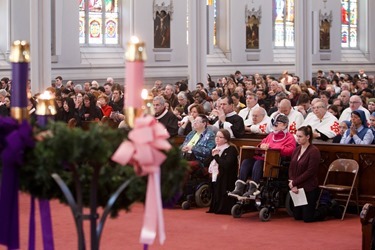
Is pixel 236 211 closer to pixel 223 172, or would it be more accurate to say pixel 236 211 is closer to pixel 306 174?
pixel 223 172

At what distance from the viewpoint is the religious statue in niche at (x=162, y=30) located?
29562 millimetres

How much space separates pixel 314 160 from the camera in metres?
11.1

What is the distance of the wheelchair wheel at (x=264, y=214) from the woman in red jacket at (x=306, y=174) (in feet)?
1.16

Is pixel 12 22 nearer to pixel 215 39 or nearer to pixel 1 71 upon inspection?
pixel 1 71

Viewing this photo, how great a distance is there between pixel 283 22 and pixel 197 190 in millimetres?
23316

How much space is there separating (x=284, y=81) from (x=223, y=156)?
38.1ft

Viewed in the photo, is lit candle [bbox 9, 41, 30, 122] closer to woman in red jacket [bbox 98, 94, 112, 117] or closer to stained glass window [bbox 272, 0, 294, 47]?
woman in red jacket [bbox 98, 94, 112, 117]

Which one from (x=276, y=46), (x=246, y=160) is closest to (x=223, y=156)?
(x=246, y=160)

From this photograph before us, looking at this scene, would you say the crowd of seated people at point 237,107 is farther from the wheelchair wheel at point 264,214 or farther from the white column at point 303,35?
the white column at point 303,35

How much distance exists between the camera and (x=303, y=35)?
25.8 m

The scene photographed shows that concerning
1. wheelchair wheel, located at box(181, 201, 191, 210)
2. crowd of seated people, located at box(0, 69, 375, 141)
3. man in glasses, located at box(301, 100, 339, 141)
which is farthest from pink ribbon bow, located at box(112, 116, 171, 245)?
man in glasses, located at box(301, 100, 339, 141)

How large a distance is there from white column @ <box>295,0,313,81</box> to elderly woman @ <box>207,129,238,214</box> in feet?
47.3

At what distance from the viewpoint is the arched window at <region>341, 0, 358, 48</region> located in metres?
37.3

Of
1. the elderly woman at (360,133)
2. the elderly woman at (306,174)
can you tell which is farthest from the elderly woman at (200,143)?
the elderly woman at (360,133)
